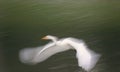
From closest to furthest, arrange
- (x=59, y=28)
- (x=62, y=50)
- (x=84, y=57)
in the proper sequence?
(x=84, y=57) < (x=62, y=50) < (x=59, y=28)

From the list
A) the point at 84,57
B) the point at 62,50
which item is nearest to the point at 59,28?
the point at 62,50

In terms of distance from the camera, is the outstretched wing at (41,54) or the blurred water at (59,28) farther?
the blurred water at (59,28)

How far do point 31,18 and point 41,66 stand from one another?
38.7 inches

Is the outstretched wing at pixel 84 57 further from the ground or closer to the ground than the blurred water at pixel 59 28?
further from the ground

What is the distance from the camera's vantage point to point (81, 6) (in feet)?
9.21

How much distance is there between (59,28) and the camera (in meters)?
2.25

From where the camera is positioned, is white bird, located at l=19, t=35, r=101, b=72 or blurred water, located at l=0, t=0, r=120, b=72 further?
blurred water, located at l=0, t=0, r=120, b=72

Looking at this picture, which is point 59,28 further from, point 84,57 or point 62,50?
point 84,57

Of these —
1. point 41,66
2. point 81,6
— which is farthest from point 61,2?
point 41,66

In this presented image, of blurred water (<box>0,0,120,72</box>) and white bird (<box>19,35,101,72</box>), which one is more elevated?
white bird (<box>19,35,101,72</box>)

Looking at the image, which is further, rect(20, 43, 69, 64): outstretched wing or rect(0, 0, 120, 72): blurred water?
rect(0, 0, 120, 72): blurred water

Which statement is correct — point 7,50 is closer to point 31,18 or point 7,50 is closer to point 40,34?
point 40,34

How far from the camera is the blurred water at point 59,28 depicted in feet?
5.49

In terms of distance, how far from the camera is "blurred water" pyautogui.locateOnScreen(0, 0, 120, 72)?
1.67m
